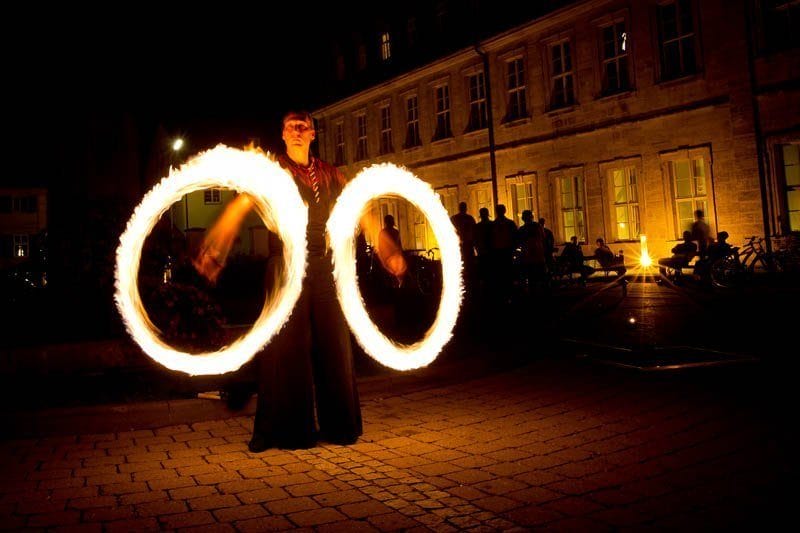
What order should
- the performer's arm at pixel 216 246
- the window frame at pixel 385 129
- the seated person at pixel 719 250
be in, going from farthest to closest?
the window frame at pixel 385 129, the seated person at pixel 719 250, the performer's arm at pixel 216 246

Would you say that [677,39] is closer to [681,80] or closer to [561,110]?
[681,80]

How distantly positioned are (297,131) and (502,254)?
941 centimetres

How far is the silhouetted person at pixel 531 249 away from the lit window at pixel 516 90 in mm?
14223

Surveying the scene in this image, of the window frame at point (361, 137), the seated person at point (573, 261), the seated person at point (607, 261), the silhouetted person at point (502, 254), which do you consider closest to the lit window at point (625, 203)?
the seated person at point (607, 261)

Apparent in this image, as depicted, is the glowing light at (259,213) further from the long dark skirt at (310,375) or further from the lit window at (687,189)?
the lit window at (687,189)

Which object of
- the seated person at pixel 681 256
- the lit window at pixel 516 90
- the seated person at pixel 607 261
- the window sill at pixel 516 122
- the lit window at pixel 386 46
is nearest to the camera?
the seated person at pixel 681 256

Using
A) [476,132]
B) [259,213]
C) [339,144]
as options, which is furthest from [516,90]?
[259,213]

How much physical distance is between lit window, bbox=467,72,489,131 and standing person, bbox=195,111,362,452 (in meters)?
26.8

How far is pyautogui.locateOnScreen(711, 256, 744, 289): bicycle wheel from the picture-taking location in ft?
55.6

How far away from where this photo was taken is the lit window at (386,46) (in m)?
38.2

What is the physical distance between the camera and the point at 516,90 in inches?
1169

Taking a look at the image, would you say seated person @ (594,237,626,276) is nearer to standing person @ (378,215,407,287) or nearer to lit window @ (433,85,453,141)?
lit window @ (433,85,453,141)

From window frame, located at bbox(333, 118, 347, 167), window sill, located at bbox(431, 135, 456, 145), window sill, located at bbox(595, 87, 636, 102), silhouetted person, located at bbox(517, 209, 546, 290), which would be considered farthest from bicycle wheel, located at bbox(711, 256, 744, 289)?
window frame, located at bbox(333, 118, 347, 167)

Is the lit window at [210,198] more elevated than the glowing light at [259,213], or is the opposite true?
the lit window at [210,198]
